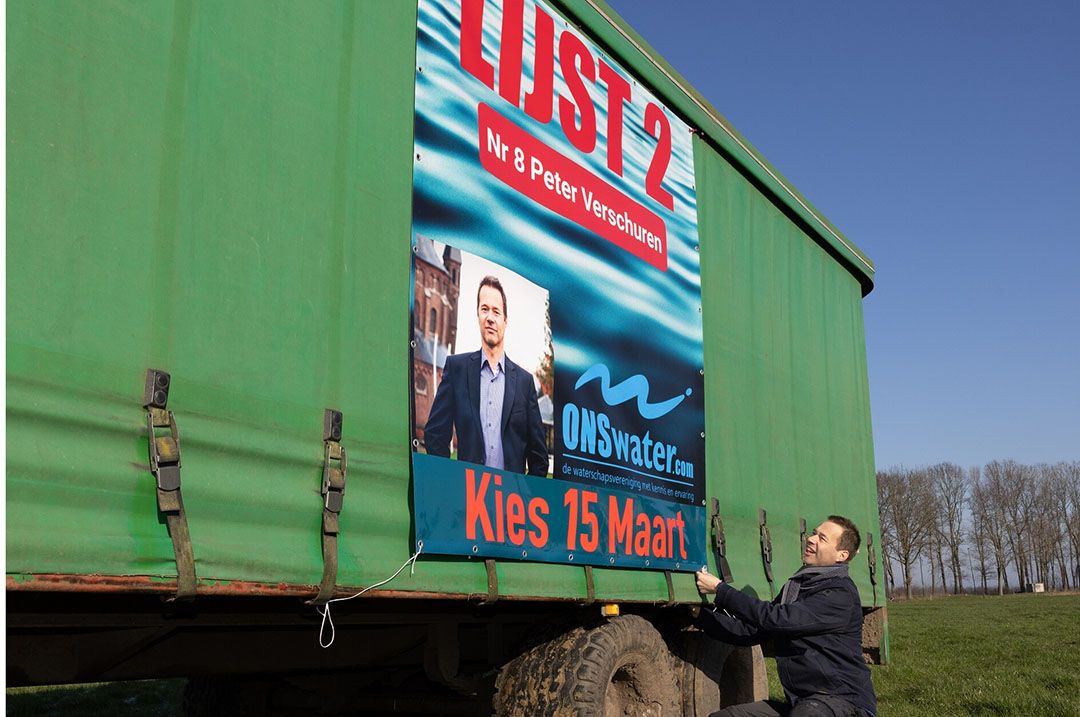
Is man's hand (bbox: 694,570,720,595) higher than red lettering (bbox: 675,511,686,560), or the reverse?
red lettering (bbox: 675,511,686,560)

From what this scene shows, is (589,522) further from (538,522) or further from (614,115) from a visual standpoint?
(614,115)

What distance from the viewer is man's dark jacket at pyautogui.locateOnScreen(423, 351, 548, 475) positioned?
3.64 m

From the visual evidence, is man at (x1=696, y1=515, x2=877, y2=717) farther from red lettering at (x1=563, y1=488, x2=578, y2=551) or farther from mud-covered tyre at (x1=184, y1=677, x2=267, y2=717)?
mud-covered tyre at (x1=184, y1=677, x2=267, y2=717)

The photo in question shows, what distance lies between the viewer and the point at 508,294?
407cm

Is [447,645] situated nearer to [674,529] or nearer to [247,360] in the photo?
[674,529]

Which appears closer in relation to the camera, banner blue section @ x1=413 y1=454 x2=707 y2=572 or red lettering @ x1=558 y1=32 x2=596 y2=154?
banner blue section @ x1=413 y1=454 x2=707 y2=572

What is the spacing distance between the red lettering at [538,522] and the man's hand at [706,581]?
135cm

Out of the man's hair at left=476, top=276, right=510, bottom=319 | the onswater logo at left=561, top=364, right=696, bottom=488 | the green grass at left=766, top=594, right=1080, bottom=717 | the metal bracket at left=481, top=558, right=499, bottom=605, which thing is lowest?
the green grass at left=766, top=594, right=1080, bottom=717

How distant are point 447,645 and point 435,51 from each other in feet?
8.11

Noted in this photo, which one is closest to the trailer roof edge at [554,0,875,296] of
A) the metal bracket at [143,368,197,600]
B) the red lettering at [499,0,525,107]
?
the red lettering at [499,0,525,107]

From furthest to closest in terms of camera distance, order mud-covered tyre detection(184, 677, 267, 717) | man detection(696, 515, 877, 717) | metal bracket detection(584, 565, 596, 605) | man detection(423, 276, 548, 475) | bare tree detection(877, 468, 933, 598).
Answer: bare tree detection(877, 468, 933, 598), mud-covered tyre detection(184, 677, 267, 717), man detection(696, 515, 877, 717), metal bracket detection(584, 565, 596, 605), man detection(423, 276, 548, 475)

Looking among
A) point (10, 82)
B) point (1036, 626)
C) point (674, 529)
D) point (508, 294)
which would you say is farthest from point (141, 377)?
point (1036, 626)

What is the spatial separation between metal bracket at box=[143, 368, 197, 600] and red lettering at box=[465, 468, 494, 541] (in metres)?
1.22

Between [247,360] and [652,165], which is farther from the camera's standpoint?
[652,165]
